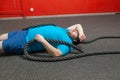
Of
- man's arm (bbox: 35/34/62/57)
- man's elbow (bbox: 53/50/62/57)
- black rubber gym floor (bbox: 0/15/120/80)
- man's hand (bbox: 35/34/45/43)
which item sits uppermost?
man's hand (bbox: 35/34/45/43)

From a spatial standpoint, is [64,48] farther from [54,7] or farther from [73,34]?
[54,7]

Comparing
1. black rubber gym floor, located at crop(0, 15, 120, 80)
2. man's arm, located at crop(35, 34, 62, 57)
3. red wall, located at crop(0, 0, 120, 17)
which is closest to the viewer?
black rubber gym floor, located at crop(0, 15, 120, 80)

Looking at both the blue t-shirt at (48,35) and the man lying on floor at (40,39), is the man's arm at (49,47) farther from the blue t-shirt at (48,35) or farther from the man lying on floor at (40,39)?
the blue t-shirt at (48,35)

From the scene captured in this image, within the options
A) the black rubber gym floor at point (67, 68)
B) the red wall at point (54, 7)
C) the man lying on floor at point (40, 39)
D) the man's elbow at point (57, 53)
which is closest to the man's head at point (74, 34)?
the man lying on floor at point (40, 39)

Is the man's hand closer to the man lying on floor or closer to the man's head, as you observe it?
the man lying on floor

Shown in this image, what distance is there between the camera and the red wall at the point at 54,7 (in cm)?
420

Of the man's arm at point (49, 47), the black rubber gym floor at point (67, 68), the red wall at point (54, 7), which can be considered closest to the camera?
the black rubber gym floor at point (67, 68)

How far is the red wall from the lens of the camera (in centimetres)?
420

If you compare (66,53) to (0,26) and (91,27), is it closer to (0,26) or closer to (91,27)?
(91,27)

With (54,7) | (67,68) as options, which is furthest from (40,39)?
(54,7)

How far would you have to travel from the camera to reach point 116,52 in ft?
6.77

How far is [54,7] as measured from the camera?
436cm

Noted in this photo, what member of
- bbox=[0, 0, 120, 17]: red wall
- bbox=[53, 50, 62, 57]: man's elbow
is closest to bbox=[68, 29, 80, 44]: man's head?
bbox=[53, 50, 62, 57]: man's elbow

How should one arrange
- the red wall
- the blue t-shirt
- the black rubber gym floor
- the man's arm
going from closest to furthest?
1. the black rubber gym floor
2. the man's arm
3. the blue t-shirt
4. the red wall
